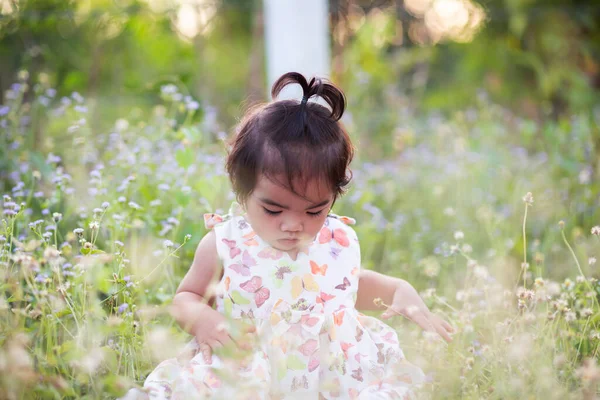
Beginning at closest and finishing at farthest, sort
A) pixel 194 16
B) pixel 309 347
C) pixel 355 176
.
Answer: pixel 309 347
pixel 355 176
pixel 194 16

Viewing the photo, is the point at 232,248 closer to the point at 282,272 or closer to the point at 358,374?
the point at 282,272

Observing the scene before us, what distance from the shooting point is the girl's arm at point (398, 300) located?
5.82ft

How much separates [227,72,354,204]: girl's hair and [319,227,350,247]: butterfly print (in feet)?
0.60

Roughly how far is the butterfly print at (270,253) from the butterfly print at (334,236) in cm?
15

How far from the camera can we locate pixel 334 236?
193 centimetres

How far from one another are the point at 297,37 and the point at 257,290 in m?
2.61

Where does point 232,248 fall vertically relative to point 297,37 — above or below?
below

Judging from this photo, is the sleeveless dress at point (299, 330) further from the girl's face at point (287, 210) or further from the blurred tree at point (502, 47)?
the blurred tree at point (502, 47)

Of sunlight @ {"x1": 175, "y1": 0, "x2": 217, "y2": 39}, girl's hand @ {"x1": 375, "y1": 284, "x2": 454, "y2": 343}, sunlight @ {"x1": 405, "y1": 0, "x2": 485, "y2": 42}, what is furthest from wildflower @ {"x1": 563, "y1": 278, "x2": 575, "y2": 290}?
sunlight @ {"x1": 405, "y1": 0, "x2": 485, "y2": 42}

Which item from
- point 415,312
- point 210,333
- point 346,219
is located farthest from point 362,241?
point 210,333

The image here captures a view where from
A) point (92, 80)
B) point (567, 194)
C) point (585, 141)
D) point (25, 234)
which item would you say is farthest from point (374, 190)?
point (92, 80)

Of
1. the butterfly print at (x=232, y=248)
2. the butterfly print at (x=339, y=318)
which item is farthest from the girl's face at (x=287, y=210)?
the butterfly print at (x=339, y=318)

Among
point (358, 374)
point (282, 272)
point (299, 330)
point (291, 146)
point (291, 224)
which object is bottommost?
point (358, 374)

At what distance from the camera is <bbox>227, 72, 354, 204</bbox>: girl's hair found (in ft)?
5.35
